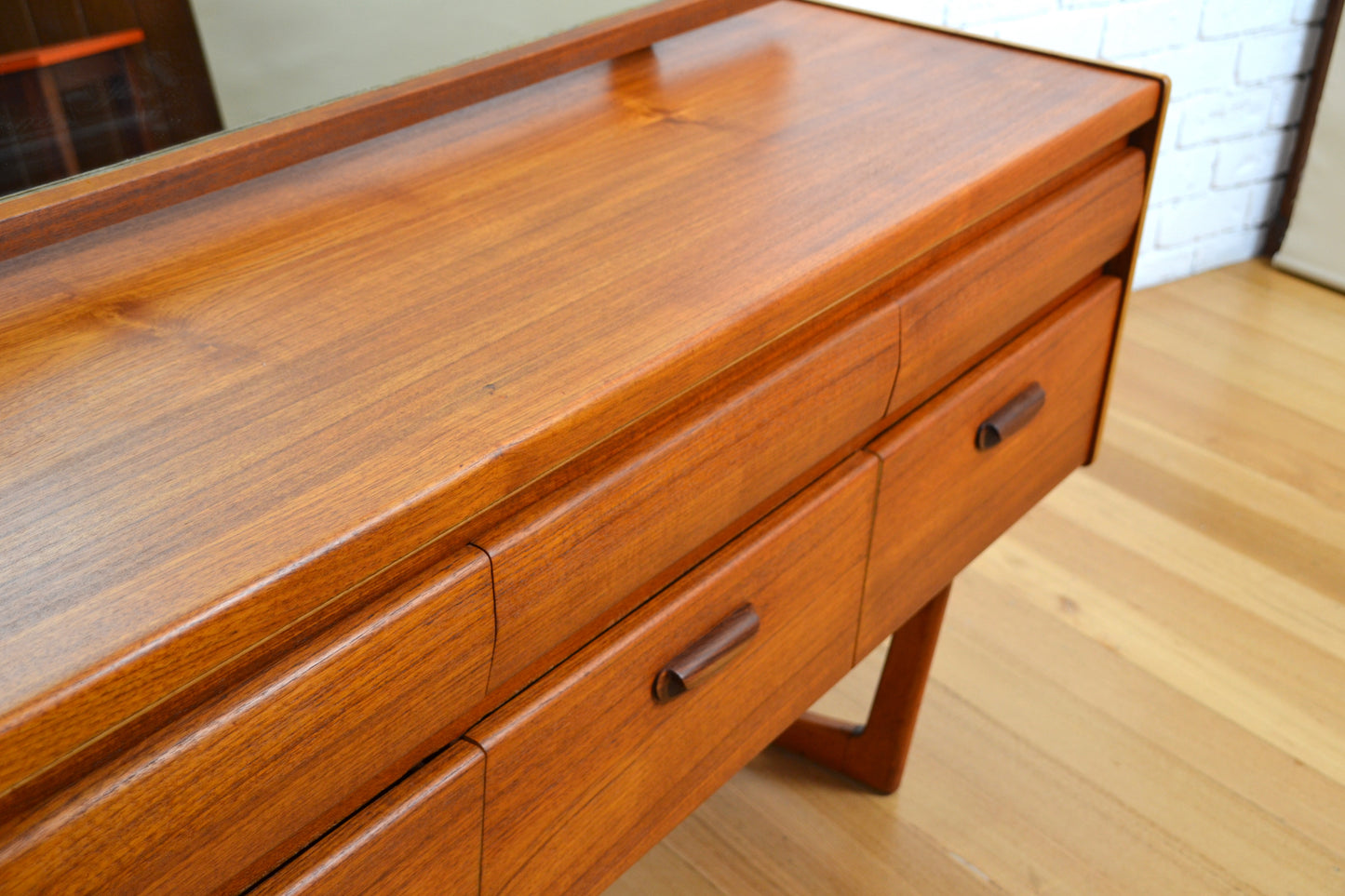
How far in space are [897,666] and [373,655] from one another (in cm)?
75

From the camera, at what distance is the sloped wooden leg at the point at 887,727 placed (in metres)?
1.08

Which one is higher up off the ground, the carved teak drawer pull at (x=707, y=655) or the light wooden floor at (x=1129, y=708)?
the carved teak drawer pull at (x=707, y=655)

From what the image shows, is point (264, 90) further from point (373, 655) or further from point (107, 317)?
point (373, 655)

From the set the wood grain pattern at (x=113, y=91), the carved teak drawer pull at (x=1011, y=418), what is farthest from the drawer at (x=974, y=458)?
the wood grain pattern at (x=113, y=91)

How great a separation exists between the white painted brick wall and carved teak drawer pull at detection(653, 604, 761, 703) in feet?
4.13

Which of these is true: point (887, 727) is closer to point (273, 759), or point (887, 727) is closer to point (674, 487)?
point (674, 487)

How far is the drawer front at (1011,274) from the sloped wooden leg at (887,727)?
0.34 metres

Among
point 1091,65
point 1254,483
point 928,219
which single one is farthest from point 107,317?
point 1254,483

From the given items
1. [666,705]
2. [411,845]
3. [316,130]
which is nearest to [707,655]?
[666,705]

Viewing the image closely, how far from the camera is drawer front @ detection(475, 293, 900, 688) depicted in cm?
50

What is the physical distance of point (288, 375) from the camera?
0.52m

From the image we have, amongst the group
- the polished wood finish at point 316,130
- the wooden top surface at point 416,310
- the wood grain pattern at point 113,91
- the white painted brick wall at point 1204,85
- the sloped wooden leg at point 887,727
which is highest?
the wood grain pattern at point 113,91

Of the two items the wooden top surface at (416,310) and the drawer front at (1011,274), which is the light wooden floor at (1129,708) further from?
the wooden top surface at (416,310)

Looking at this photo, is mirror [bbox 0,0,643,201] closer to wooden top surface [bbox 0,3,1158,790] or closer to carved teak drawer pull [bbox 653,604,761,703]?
wooden top surface [bbox 0,3,1158,790]
